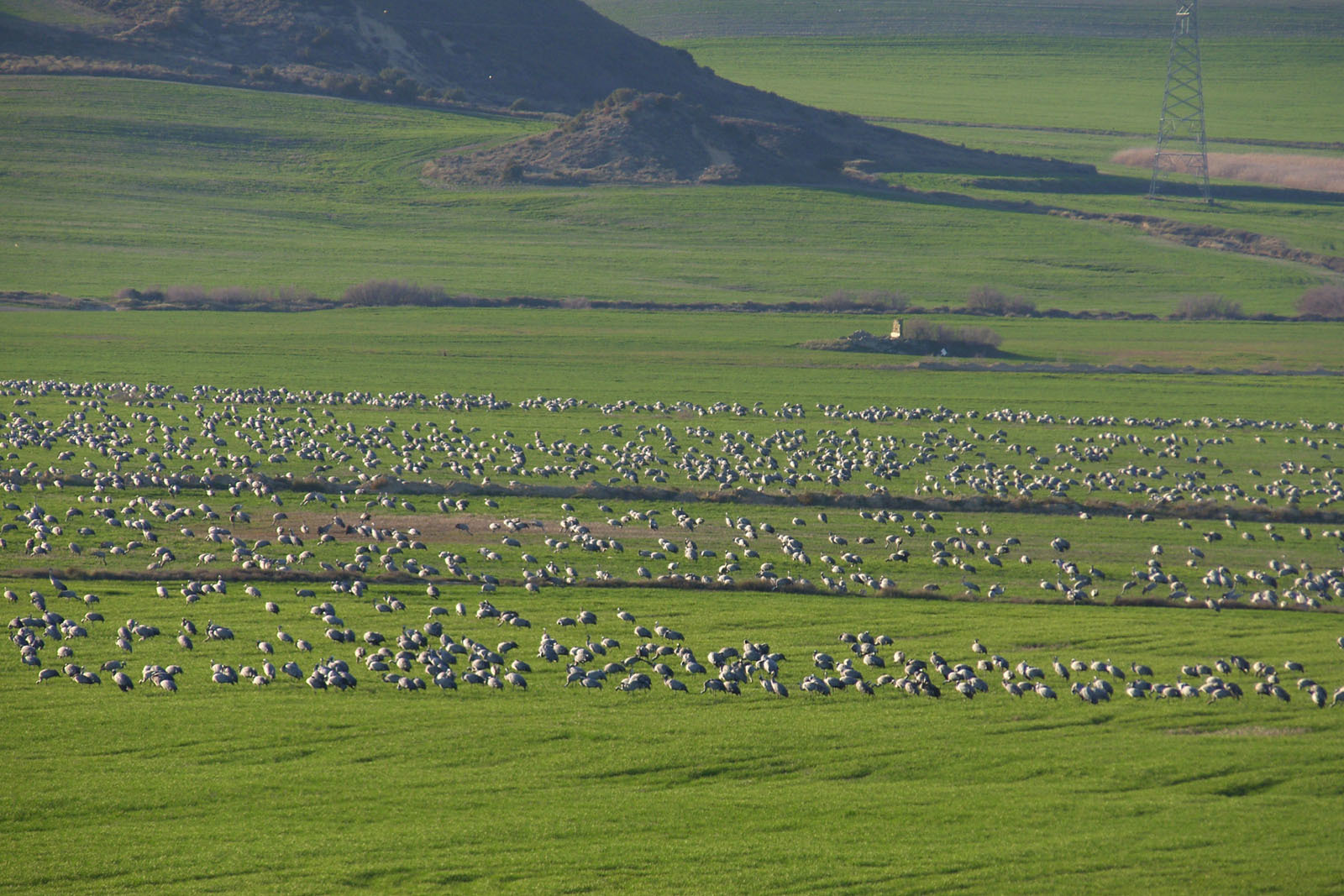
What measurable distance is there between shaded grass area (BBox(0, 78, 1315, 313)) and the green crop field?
10.5 m

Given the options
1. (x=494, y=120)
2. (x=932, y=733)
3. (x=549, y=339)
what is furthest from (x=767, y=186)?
(x=932, y=733)

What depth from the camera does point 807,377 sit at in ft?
244

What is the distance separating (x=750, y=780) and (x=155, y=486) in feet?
93.7

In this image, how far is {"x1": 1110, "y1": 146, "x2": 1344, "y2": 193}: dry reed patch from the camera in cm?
15262

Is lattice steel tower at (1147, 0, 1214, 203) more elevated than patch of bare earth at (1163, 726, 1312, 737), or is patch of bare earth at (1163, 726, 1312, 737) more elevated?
lattice steel tower at (1147, 0, 1214, 203)

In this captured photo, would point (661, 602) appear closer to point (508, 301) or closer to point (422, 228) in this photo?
point (508, 301)

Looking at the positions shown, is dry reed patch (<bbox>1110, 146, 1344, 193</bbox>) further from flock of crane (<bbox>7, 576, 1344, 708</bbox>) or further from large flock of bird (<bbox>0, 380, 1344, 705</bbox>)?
flock of crane (<bbox>7, 576, 1344, 708</bbox>)

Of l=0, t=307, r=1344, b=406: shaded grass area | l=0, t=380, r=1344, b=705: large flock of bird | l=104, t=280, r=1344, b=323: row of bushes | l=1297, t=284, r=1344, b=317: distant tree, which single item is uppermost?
l=1297, t=284, r=1344, b=317: distant tree

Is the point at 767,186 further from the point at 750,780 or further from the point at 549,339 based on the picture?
the point at 750,780

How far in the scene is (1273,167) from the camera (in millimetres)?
158250

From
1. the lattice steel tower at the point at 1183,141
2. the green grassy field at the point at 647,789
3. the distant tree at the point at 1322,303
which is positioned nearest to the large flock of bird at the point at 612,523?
the green grassy field at the point at 647,789

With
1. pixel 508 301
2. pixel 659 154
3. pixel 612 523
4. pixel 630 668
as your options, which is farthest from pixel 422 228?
pixel 630 668

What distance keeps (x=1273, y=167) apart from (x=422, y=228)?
320 ft

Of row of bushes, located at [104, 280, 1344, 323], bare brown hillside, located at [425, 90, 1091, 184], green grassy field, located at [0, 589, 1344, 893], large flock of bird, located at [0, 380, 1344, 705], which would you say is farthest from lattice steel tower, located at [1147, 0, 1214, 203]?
green grassy field, located at [0, 589, 1344, 893]
